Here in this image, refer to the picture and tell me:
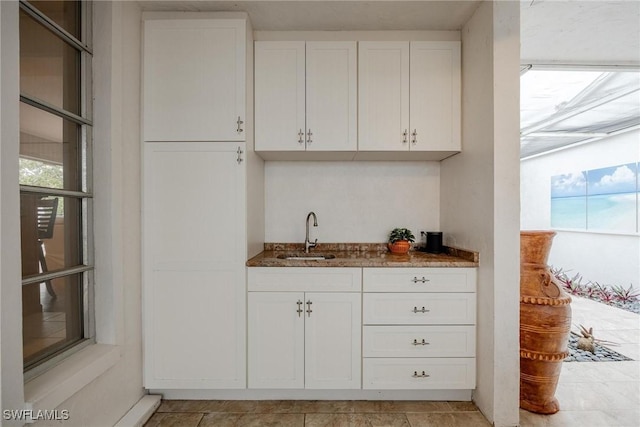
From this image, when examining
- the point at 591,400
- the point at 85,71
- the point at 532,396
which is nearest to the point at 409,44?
the point at 85,71

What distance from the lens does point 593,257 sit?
6066mm

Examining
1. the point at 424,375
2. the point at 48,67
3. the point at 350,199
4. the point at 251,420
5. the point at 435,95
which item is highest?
the point at 435,95

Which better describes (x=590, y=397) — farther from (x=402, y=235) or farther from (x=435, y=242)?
(x=402, y=235)

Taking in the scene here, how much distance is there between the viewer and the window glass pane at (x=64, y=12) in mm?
1588

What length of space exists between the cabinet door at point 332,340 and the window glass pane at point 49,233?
1.35 m

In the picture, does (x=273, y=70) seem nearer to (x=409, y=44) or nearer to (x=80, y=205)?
(x=409, y=44)

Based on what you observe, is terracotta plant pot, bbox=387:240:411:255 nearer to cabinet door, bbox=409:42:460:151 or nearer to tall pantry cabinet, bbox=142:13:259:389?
cabinet door, bbox=409:42:460:151

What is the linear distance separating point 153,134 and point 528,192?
8.41 meters

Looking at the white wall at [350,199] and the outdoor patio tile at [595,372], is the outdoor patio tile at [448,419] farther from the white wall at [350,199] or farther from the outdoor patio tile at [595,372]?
the white wall at [350,199]

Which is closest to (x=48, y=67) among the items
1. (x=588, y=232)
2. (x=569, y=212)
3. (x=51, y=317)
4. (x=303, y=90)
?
(x=51, y=317)

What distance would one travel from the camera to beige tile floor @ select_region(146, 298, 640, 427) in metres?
2.02

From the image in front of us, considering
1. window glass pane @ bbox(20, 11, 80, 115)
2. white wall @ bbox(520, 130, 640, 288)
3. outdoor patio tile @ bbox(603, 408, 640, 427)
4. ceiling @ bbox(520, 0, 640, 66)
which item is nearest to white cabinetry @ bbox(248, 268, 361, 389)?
window glass pane @ bbox(20, 11, 80, 115)

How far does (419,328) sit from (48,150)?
7.49 ft

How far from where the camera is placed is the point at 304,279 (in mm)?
2182
